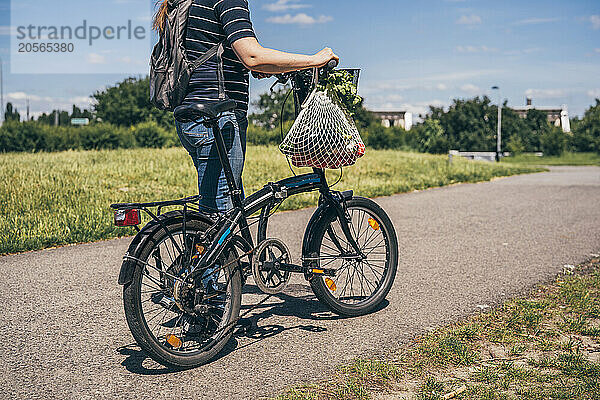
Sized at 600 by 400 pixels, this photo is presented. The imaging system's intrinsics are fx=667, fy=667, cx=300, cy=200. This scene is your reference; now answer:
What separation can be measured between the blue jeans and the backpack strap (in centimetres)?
16

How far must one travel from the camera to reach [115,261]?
20.9 ft

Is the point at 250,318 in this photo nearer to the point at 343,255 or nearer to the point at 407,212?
the point at 343,255

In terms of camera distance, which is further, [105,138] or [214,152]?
[105,138]

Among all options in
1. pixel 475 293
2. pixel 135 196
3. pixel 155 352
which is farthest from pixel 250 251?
pixel 135 196

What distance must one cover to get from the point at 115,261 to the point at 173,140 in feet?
93.1

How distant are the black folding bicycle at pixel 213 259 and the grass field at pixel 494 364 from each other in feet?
2.41

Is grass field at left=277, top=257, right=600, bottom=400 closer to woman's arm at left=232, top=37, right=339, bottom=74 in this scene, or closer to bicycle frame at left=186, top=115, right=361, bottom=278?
bicycle frame at left=186, top=115, right=361, bottom=278

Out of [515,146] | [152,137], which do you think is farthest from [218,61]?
[515,146]

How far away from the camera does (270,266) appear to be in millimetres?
4102

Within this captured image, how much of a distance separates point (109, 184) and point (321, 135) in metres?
8.62

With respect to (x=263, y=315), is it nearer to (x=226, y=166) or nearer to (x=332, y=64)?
(x=226, y=166)

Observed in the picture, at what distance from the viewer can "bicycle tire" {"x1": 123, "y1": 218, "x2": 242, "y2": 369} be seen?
11.3 ft

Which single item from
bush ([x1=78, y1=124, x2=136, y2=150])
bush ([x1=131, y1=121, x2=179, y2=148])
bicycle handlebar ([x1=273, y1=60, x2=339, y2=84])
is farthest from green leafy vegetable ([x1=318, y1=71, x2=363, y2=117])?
bush ([x1=78, y1=124, x2=136, y2=150])

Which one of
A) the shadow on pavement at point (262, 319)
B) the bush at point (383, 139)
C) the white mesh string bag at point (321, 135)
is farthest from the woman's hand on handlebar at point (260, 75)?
the bush at point (383, 139)
